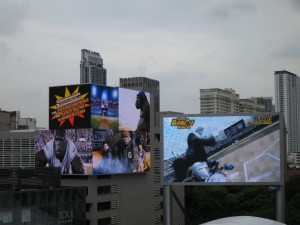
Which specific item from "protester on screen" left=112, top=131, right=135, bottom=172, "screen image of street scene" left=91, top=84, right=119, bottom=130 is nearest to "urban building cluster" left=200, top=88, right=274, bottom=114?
"protester on screen" left=112, top=131, right=135, bottom=172

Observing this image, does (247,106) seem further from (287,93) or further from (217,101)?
(287,93)

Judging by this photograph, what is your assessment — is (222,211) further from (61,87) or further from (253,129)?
(253,129)

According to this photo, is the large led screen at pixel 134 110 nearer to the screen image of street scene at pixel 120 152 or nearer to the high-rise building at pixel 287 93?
the screen image of street scene at pixel 120 152

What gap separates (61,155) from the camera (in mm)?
48750

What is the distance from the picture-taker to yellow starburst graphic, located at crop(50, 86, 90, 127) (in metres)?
47.8

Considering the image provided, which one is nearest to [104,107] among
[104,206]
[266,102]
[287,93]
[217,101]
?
[104,206]

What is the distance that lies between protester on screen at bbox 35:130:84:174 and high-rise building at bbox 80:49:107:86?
295 ft

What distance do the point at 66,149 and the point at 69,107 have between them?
413 centimetres

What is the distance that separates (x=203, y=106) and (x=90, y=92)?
306 ft

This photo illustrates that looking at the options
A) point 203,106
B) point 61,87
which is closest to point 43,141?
point 61,87

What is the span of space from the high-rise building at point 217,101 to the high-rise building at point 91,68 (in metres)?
29.8

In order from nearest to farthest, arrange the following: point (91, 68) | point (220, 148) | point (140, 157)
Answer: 1. point (220, 148)
2. point (140, 157)
3. point (91, 68)

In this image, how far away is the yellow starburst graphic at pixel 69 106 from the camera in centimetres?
4778

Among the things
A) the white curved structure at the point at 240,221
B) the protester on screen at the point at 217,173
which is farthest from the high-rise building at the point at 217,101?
the white curved structure at the point at 240,221
